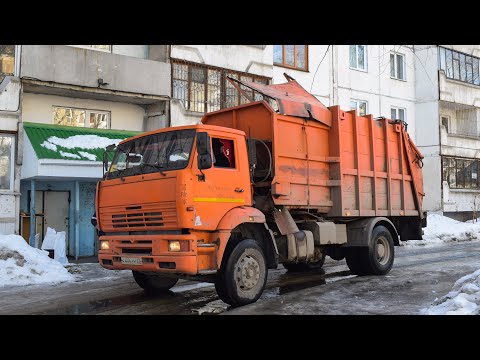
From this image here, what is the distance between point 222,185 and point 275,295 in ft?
7.62

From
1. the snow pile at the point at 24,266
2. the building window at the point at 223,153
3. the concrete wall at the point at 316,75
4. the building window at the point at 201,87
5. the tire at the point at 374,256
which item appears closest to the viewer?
the building window at the point at 223,153

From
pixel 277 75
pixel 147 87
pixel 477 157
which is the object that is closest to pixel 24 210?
pixel 147 87

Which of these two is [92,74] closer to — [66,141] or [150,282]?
[66,141]

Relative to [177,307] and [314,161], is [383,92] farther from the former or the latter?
[177,307]

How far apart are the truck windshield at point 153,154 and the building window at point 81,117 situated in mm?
8384

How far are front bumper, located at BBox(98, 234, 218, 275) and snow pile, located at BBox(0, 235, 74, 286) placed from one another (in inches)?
155

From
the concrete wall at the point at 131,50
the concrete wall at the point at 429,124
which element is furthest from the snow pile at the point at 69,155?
the concrete wall at the point at 429,124

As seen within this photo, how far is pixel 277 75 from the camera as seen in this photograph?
21.1m

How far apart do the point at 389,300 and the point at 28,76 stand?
1177cm

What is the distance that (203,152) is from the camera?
286 inches

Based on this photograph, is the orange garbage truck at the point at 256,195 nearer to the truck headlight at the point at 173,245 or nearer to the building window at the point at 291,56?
the truck headlight at the point at 173,245

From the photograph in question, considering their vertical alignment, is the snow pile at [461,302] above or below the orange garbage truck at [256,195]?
below

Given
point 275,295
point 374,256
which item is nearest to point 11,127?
point 275,295

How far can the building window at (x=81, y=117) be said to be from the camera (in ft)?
52.4
